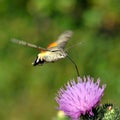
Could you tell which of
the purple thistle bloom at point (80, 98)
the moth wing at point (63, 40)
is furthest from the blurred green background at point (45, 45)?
the purple thistle bloom at point (80, 98)

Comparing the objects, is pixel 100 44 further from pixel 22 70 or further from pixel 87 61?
pixel 22 70

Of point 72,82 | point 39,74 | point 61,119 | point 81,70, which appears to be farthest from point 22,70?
point 72,82

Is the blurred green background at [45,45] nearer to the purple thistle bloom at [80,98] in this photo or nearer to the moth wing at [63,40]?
the moth wing at [63,40]

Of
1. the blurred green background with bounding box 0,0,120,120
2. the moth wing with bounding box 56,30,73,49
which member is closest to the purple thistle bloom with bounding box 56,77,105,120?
the moth wing with bounding box 56,30,73,49

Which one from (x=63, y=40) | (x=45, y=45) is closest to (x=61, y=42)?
(x=63, y=40)

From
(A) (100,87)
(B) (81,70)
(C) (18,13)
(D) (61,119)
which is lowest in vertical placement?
(A) (100,87)

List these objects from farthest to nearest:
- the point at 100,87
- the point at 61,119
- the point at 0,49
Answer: the point at 0,49 → the point at 61,119 → the point at 100,87

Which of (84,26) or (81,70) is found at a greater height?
(84,26)

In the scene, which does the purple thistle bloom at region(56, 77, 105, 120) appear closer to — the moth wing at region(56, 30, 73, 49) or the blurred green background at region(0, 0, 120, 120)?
the moth wing at region(56, 30, 73, 49)
